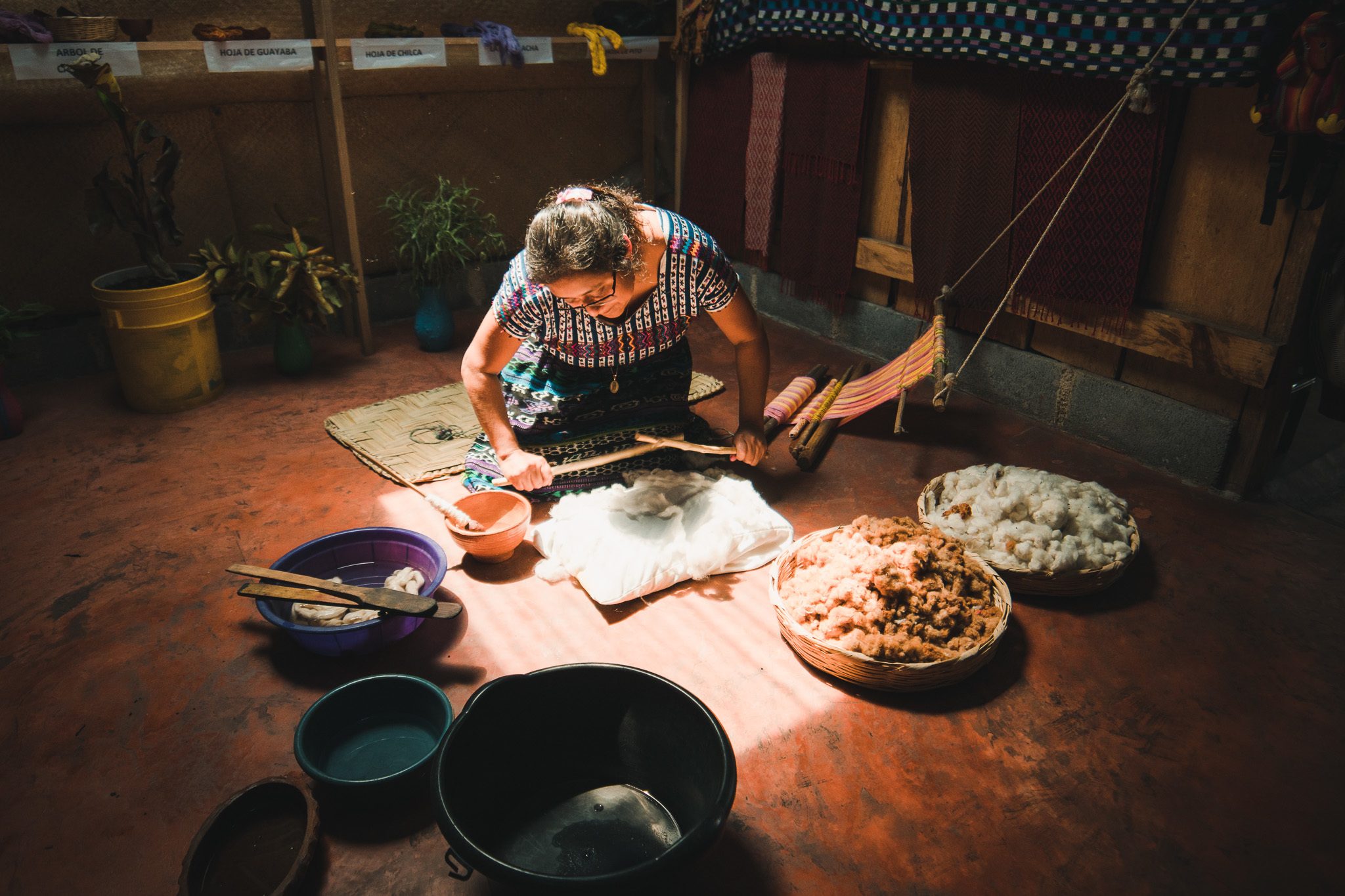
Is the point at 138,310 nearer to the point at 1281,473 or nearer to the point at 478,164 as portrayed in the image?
the point at 478,164

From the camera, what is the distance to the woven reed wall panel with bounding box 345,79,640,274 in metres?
4.23

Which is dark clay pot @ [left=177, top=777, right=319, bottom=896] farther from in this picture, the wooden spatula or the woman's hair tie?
the woman's hair tie

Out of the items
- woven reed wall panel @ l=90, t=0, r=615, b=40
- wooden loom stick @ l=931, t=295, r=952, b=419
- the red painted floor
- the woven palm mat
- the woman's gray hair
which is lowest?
the red painted floor

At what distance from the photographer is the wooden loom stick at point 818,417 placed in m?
3.13

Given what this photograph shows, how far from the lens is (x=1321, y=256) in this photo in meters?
2.54

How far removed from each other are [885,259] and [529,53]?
1.90 meters

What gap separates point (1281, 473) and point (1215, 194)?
1.02 meters

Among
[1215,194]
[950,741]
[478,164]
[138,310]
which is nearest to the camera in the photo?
[950,741]

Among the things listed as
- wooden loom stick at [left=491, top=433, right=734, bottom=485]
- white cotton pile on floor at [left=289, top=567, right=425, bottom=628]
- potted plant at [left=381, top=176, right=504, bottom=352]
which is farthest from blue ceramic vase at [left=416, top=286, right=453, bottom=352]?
white cotton pile on floor at [left=289, top=567, right=425, bottom=628]

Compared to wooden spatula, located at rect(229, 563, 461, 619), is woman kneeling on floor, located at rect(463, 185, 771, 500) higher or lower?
higher

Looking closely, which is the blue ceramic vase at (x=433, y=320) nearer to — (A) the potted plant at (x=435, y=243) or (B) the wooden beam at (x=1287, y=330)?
(A) the potted plant at (x=435, y=243)

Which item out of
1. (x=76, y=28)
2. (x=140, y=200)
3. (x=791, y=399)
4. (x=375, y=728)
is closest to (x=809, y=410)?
(x=791, y=399)

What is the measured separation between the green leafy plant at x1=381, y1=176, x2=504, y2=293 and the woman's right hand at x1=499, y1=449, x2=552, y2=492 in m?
1.84

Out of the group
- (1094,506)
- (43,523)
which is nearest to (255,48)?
(43,523)
